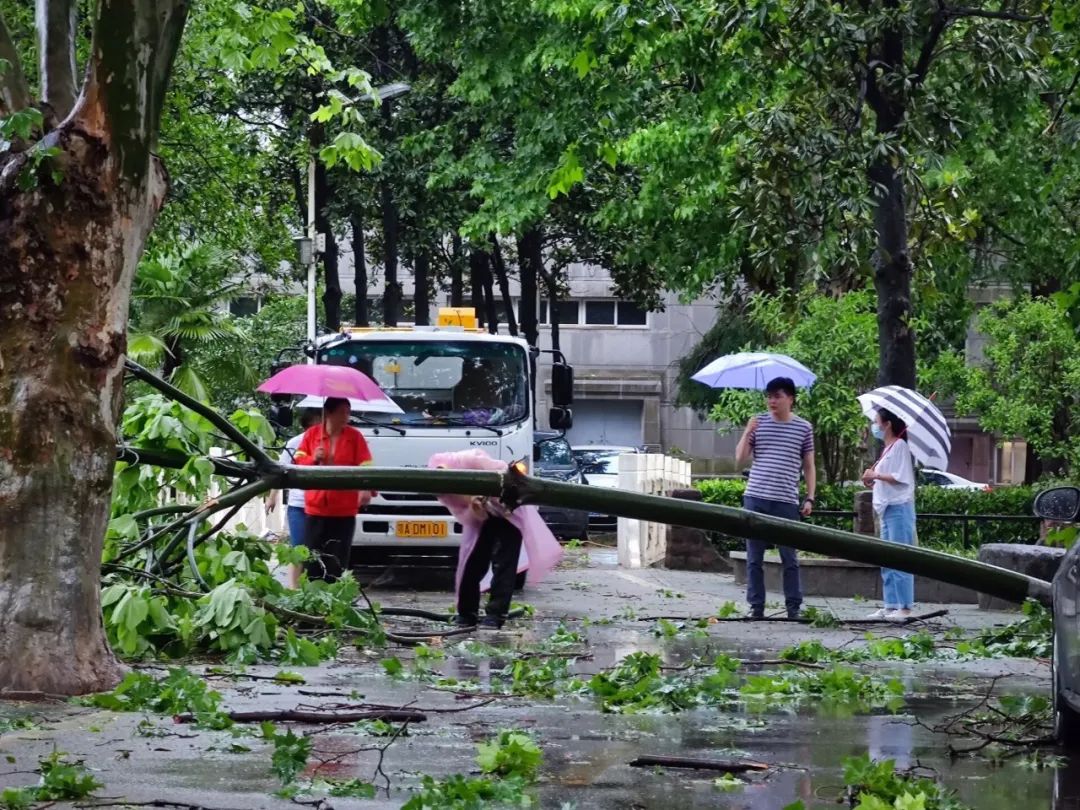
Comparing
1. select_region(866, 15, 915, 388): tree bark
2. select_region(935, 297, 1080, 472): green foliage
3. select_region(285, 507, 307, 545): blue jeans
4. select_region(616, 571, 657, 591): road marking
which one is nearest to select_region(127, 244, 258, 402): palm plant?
select_region(616, 571, 657, 591): road marking

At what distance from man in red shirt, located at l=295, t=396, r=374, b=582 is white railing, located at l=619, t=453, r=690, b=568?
878cm

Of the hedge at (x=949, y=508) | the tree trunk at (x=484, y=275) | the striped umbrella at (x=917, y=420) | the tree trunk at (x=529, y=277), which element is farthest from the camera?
the tree trunk at (x=529, y=277)

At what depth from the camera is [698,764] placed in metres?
6.46

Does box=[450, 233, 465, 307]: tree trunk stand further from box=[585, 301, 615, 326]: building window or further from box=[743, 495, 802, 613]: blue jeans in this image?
box=[743, 495, 802, 613]: blue jeans

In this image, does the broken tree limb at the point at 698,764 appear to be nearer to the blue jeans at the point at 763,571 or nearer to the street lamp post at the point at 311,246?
the blue jeans at the point at 763,571

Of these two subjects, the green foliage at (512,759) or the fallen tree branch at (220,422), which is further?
the fallen tree branch at (220,422)

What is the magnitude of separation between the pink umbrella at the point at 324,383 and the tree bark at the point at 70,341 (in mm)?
6682

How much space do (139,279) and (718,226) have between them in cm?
1208

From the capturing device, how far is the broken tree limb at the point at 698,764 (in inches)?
253

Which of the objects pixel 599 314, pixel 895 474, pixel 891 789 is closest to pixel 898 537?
pixel 895 474

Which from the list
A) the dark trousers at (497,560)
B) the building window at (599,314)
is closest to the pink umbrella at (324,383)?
the dark trousers at (497,560)

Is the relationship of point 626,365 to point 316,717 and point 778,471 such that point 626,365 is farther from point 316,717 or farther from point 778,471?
point 316,717

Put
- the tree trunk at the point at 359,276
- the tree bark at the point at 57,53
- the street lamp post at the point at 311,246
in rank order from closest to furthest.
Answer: the tree bark at the point at 57,53 → the street lamp post at the point at 311,246 → the tree trunk at the point at 359,276

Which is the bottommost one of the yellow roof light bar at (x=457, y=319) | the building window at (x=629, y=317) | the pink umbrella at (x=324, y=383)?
the pink umbrella at (x=324, y=383)
